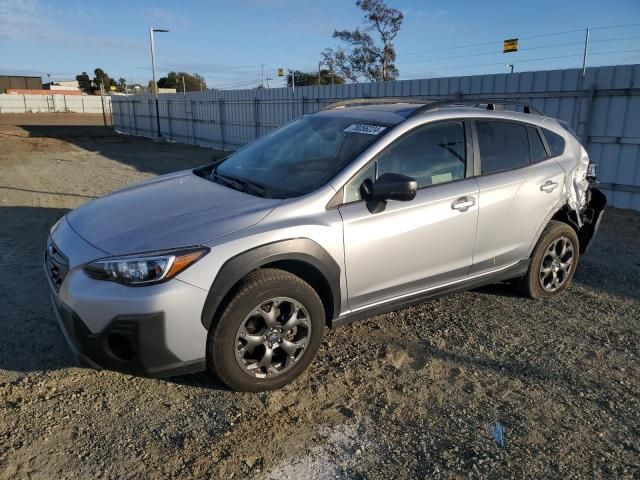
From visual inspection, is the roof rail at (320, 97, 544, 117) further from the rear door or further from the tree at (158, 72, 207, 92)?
the tree at (158, 72, 207, 92)

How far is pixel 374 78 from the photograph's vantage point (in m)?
40.5

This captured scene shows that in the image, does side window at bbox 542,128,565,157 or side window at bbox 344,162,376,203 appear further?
side window at bbox 542,128,565,157

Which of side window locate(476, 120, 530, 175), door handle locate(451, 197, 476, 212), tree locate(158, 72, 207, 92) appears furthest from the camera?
tree locate(158, 72, 207, 92)

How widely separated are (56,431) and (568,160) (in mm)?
4461

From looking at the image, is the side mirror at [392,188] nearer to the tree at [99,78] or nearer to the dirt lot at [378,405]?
the dirt lot at [378,405]

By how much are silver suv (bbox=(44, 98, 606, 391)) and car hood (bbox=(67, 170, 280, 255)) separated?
0.04 feet

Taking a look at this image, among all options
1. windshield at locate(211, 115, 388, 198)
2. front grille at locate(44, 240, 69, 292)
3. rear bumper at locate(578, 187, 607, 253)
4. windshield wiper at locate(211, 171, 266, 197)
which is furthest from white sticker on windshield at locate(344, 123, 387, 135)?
rear bumper at locate(578, 187, 607, 253)

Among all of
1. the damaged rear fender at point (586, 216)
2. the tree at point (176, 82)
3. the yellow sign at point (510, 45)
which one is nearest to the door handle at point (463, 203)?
the damaged rear fender at point (586, 216)

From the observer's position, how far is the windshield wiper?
138 inches

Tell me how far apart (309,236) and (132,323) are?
1103 millimetres

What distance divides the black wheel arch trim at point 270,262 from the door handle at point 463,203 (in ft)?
3.63

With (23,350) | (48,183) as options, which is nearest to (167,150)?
(48,183)

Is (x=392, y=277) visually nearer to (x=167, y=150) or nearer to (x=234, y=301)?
(x=234, y=301)

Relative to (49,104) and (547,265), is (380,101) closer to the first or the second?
(547,265)
